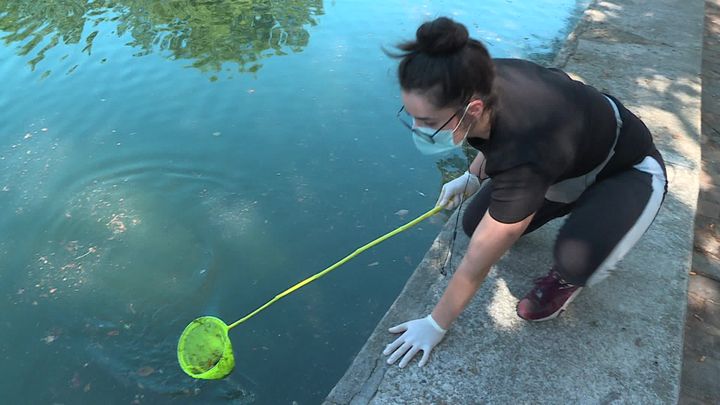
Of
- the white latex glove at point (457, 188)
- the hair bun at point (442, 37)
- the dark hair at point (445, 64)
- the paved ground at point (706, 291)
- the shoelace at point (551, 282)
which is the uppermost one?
the hair bun at point (442, 37)

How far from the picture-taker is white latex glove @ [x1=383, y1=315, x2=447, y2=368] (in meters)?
2.02

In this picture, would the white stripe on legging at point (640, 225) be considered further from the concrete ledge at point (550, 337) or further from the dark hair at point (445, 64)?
the dark hair at point (445, 64)

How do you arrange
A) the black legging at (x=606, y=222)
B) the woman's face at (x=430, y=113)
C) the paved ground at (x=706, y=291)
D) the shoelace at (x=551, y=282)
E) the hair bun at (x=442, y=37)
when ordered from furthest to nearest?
1. the paved ground at (x=706, y=291)
2. the shoelace at (x=551, y=282)
3. the black legging at (x=606, y=222)
4. the woman's face at (x=430, y=113)
5. the hair bun at (x=442, y=37)

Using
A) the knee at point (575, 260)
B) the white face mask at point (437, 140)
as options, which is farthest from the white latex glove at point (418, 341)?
the white face mask at point (437, 140)

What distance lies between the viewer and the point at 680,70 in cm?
437

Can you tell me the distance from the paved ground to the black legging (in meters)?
0.74

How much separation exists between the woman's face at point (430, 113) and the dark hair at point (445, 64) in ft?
0.07

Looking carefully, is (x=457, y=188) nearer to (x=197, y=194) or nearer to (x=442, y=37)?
(x=442, y=37)

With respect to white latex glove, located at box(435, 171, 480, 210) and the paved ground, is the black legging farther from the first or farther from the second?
the paved ground

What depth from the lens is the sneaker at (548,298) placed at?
2107 millimetres

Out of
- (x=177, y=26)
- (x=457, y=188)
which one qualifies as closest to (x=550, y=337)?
(x=457, y=188)

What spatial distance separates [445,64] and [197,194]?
8.03 ft

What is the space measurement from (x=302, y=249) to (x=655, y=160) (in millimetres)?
1865

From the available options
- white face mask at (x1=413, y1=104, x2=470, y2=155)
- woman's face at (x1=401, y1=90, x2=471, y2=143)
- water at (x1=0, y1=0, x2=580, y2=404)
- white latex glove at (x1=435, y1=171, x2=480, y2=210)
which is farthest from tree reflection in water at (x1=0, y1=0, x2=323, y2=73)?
woman's face at (x1=401, y1=90, x2=471, y2=143)
